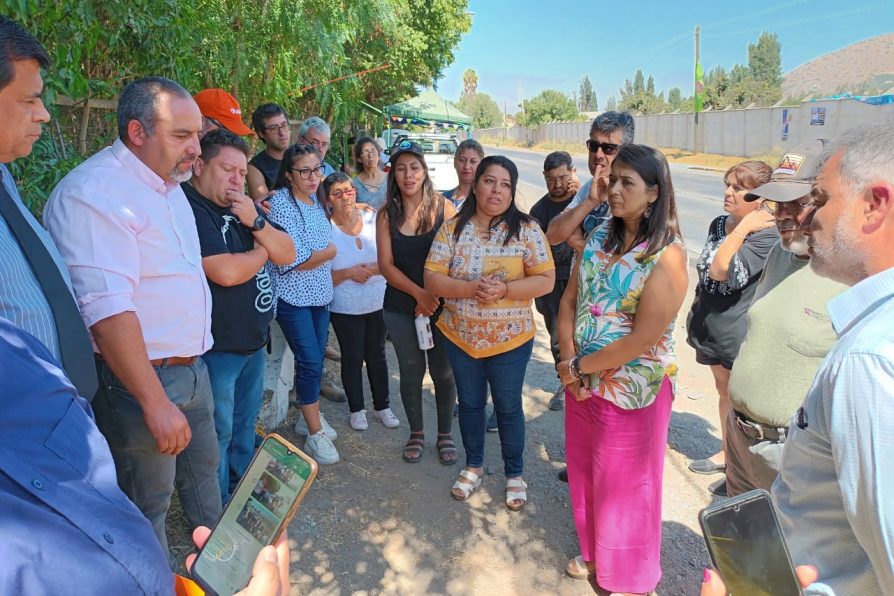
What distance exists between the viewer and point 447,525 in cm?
318

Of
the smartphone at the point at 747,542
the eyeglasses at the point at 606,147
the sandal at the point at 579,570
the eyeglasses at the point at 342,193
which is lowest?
the sandal at the point at 579,570

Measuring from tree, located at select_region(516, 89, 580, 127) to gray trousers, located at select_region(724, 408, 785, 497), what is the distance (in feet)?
220

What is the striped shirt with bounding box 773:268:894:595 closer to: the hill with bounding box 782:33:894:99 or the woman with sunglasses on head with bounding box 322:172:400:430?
the woman with sunglasses on head with bounding box 322:172:400:430

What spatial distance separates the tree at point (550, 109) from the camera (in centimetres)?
6750

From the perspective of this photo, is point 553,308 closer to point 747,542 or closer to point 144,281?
point 144,281

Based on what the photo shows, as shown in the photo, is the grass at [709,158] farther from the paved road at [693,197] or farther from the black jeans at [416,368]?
the black jeans at [416,368]

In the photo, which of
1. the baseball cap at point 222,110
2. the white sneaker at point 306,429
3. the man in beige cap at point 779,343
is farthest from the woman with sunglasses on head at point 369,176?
the man in beige cap at point 779,343

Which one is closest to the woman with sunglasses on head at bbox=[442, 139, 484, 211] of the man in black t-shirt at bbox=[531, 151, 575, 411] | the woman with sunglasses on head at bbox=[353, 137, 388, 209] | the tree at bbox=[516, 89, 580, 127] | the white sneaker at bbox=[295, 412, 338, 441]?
the man in black t-shirt at bbox=[531, 151, 575, 411]

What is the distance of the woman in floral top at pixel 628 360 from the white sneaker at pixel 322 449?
1.69 metres

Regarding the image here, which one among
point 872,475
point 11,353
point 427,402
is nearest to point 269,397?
point 427,402

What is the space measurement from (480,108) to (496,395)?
10291cm

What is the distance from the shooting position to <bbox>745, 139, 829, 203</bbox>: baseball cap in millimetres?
2086

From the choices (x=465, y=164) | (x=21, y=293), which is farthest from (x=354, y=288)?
(x=21, y=293)

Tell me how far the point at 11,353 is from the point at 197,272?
51.2 inches
